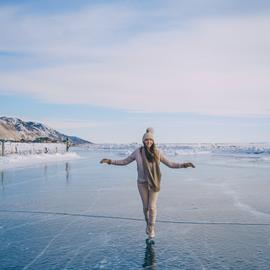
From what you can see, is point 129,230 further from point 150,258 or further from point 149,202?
point 150,258

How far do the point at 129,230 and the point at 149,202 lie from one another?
936 millimetres

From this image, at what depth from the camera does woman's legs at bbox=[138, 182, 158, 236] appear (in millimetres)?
6895

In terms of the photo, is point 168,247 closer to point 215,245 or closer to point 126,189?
point 215,245

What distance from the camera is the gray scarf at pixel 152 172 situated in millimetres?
6863

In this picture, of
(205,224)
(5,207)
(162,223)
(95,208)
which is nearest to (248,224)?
(205,224)

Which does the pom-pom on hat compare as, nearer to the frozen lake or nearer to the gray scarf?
the gray scarf

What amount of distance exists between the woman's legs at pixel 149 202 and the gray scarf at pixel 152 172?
0.39ft

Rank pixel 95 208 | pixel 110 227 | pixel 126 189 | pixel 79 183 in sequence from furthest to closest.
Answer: pixel 79 183, pixel 126 189, pixel 95 208, pixel 110 227

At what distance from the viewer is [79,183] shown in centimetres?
1528

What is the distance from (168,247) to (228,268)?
1274mm

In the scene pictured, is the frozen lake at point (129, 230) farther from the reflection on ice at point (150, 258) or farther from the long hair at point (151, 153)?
the long hair at point (151, 153)

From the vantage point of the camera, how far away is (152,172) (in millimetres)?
6926

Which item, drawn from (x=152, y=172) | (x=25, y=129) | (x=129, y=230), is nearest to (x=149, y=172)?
(x=152, y=172)

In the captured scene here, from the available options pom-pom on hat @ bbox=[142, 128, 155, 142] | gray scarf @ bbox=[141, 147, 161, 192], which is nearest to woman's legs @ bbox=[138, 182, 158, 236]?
gray scarf @ bbox=[141, 147, 161, 192]
